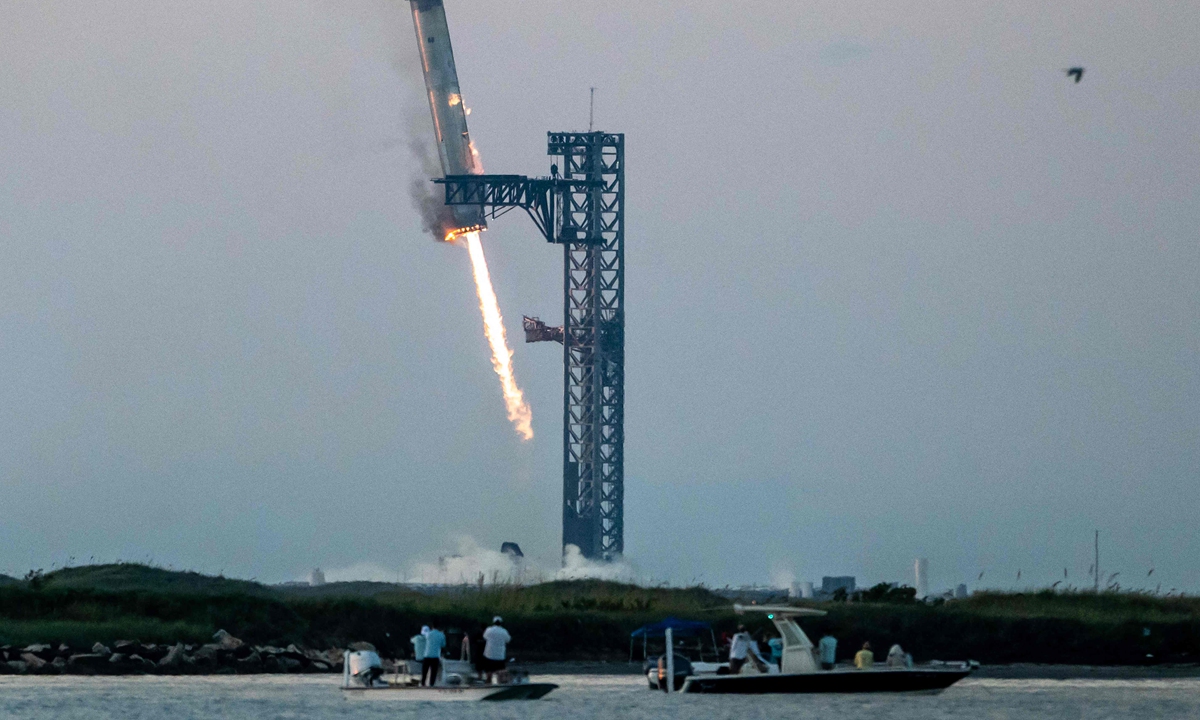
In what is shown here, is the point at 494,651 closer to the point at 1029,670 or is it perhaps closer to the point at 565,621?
the point at 565,621

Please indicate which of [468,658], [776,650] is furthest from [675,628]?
[468,658]

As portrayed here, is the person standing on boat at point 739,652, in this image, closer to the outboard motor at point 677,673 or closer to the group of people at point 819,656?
the group of people at point 819,656

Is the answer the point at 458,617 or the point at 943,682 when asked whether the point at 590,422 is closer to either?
the point at 458,617

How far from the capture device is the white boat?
180ft

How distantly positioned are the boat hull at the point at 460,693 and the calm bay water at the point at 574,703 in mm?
221

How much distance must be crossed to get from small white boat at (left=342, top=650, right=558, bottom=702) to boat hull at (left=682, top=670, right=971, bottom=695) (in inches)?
156

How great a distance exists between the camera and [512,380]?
100625 millimetres

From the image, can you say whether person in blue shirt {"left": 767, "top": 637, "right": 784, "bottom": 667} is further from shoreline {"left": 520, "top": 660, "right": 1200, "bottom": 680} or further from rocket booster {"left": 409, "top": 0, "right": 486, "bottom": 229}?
rocket booster {"left": 409, "top": 0, "right": 486, "bottom": 229}

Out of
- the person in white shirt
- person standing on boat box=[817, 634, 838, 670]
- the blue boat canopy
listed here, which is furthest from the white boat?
the person in white shirt

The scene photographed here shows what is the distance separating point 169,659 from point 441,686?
528 inches

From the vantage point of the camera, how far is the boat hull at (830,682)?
54875 mm

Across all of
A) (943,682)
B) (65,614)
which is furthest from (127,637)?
(943,682)

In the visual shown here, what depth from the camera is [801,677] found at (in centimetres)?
5478

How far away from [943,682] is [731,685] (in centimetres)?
497
